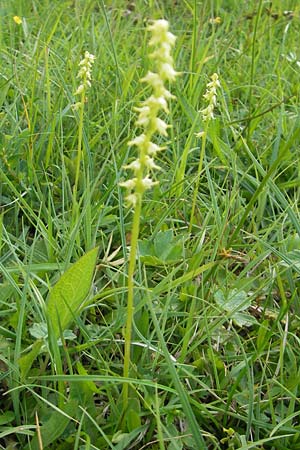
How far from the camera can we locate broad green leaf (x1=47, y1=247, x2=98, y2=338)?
154cm

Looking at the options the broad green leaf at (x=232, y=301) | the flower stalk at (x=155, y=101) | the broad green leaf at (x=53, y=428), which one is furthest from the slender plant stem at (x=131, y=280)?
the broad green leaf at (x=232, y=301)

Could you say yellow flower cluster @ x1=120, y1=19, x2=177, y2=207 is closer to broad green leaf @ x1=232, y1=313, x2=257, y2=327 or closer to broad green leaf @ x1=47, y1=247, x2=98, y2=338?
broad green leaf @ x1=47, y1=247, x2=98, y2=338

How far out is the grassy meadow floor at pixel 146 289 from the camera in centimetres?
152

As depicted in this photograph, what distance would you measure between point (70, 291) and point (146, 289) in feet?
0.66

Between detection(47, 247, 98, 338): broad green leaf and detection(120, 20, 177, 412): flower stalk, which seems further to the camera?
detection(47, 247, 98, 338): broad green leaf

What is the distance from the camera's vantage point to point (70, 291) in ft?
5.15

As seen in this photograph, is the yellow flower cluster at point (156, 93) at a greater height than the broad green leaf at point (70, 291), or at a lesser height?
greater

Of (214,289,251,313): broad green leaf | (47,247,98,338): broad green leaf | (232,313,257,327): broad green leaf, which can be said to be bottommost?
(232,313,257,327): broad green leaf

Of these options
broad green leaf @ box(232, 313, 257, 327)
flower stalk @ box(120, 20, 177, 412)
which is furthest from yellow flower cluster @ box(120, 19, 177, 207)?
broad green leaf @ box(232, 313, 257, 327)

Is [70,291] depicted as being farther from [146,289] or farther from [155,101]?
[155,101]

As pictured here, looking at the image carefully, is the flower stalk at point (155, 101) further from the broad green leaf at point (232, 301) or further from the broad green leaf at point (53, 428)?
the broad green leaf at point (232, 301)

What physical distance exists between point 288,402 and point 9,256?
0.92 meters

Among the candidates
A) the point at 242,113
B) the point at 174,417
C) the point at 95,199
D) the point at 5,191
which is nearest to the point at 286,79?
the point at 242,113

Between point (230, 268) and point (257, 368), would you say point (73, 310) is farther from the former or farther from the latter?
point (230, 268)
